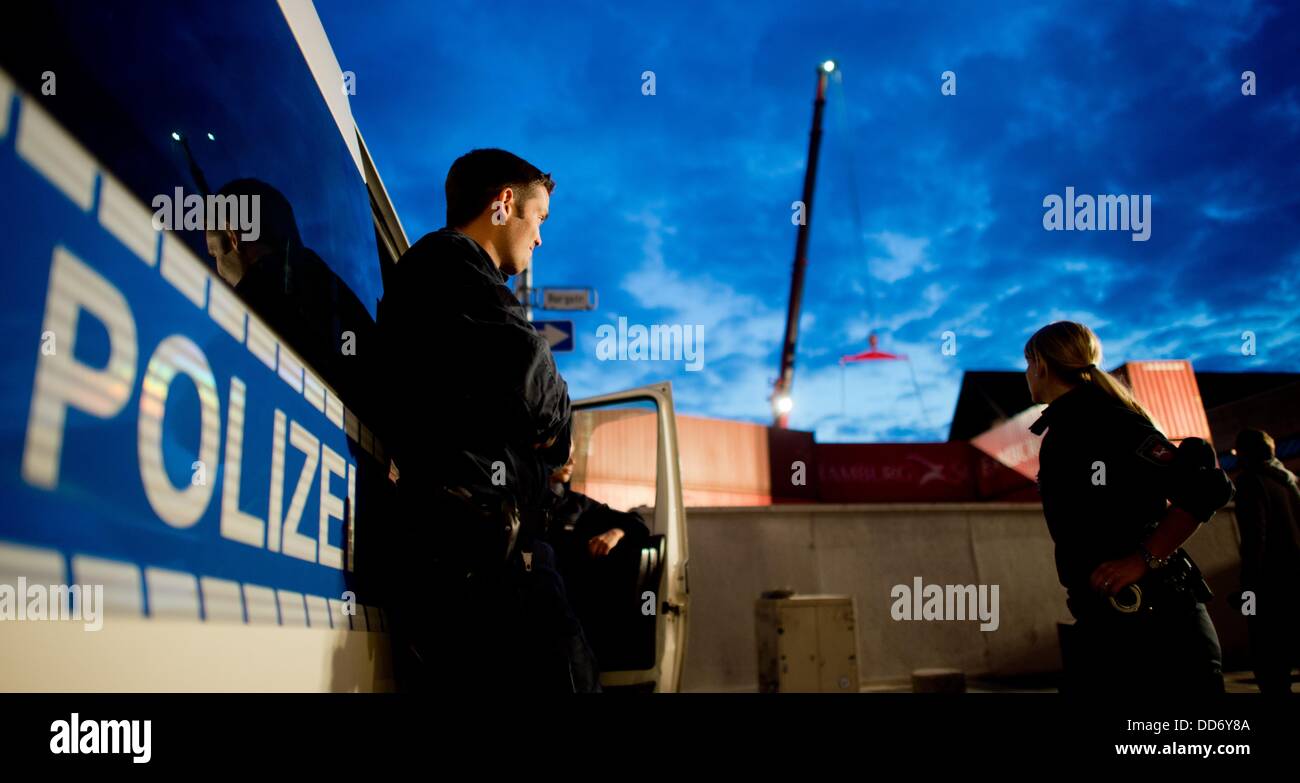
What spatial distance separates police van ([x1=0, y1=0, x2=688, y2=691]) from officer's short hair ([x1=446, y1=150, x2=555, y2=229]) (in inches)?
22.0

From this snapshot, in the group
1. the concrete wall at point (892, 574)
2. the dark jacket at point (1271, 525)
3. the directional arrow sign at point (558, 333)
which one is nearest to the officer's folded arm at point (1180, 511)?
the dark jacket at point (1271, 525)

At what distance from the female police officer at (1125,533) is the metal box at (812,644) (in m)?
4.34

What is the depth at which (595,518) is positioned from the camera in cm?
434

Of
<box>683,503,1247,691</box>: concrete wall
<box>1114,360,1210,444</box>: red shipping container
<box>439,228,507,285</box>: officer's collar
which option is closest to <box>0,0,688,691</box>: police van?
<box>439,228,507,285</box>: officer's collar

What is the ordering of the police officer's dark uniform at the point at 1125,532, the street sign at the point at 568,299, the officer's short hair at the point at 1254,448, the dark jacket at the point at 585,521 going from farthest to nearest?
the street sign at the point at 568,299, the officer's short hair at the point at 1254,448, the dark jacket at the point at 585,521, the police officer's dark uniform at the point at 1125,532

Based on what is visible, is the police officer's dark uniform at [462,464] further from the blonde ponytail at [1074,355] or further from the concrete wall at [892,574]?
the concrete wall at [892,574]

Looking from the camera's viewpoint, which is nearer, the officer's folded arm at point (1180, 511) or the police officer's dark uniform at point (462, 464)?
the police officer's dark uniform at point (462, 464)

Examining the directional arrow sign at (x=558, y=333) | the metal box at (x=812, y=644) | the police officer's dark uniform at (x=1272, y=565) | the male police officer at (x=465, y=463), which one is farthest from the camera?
the directional arrow sign at (x=558, y=333)

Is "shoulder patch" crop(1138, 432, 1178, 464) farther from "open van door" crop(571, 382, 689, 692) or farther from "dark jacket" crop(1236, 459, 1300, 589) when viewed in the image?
"dark jacket" crop(1236, 459, 1300, 589)

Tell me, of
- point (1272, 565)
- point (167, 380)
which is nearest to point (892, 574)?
point (1272, 565)

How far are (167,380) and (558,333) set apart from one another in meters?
6.40

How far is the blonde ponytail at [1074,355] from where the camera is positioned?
240 cm

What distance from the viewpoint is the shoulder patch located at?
2125mm

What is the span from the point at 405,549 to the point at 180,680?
2.39ft
